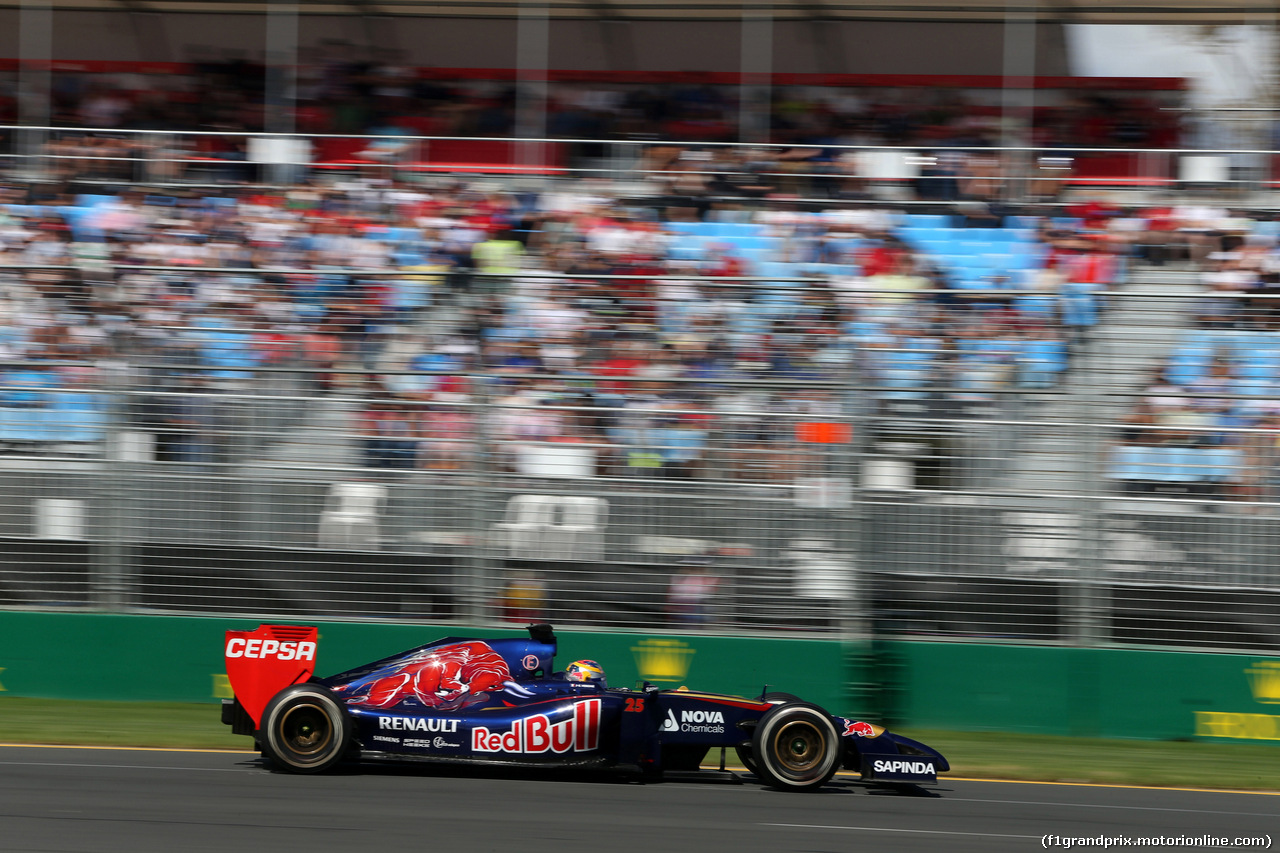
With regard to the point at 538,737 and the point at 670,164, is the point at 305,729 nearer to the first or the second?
the point at 538,737

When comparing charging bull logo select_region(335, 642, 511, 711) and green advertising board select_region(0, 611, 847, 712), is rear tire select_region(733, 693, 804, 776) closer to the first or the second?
charging bull logo select_region(335, 642, 511, 711)

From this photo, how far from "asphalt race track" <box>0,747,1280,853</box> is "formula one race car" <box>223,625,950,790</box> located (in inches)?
6.5

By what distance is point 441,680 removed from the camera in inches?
331

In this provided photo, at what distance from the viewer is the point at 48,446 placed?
38.1ft

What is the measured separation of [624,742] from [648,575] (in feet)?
10.6

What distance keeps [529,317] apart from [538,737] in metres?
6.19

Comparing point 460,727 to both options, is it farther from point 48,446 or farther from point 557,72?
point 557,72

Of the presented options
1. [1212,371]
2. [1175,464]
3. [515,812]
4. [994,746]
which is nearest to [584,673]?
[515,812]

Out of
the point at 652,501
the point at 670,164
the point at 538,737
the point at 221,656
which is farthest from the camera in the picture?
the point at 670,164

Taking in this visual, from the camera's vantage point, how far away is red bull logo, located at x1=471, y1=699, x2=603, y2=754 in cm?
812

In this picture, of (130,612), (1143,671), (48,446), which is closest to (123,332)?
(48,446)

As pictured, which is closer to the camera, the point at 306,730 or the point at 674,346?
the point at 306,730

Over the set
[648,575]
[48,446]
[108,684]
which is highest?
[48,446]

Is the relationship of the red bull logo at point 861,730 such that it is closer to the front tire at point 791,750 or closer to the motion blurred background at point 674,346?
the front tire at point 791,750
